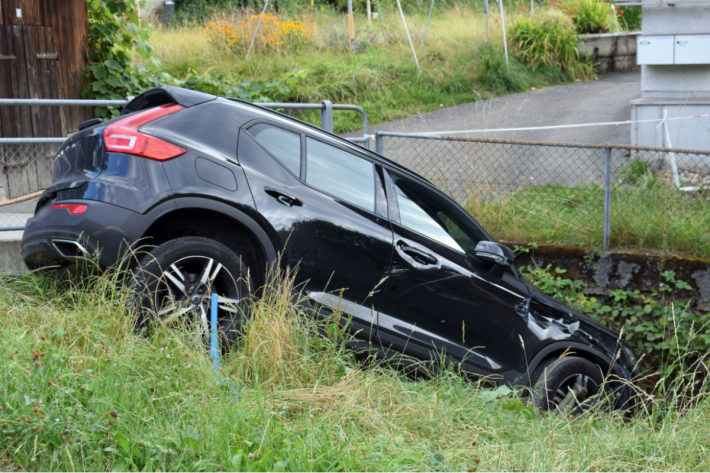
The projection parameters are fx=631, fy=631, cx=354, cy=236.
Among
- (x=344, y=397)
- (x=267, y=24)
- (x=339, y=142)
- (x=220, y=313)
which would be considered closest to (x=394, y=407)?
(x=344, y=397)

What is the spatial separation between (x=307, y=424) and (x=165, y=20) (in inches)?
828

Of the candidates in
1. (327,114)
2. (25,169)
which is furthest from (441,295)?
(25,169)

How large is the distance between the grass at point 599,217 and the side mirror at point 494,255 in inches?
101

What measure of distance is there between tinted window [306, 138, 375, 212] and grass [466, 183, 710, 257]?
10.1ft

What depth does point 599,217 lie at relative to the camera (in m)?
6.48

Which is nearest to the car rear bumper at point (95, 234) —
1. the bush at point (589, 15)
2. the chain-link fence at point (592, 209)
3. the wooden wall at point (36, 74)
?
the chain-link fence at point (592, 209)

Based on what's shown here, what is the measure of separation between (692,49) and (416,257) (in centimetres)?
778

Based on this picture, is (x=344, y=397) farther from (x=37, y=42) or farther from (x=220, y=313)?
(x=37, y=42)

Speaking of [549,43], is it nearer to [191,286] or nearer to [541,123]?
[541,123]

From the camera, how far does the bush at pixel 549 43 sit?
15.7 meters

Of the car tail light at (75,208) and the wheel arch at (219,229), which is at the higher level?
the car tail light at (75,208)

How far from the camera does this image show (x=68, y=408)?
2529mm

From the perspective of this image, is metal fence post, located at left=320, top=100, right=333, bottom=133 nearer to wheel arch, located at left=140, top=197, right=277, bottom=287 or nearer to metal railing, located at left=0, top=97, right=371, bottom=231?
metal railing, located at left=0, top=97, right=371, bottom=231

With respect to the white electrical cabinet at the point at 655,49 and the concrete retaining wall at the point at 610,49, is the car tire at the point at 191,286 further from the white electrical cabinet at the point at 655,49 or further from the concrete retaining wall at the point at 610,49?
the concrete retaining wall at the point at 610,49
